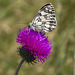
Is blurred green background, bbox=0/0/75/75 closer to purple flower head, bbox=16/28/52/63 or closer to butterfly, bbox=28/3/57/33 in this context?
butterfly, bbox=28/3/57/33

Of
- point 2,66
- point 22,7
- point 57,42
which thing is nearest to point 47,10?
point 57,42

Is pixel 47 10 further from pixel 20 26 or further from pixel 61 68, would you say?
pixel 20 26

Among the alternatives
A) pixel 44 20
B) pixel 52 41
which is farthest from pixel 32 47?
pixel 52 41

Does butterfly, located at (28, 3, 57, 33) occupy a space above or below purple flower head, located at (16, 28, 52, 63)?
above

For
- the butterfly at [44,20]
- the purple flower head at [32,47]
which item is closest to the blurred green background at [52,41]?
the butterfly at [44,20]

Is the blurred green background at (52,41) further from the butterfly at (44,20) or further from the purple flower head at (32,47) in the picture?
the purple flower head at (32,47)

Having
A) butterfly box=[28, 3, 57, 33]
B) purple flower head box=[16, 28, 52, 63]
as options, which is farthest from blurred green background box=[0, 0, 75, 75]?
purple flower head box=[16, 28, 52, 63]

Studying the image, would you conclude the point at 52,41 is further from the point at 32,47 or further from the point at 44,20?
the point at 32,47
